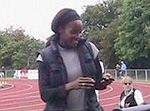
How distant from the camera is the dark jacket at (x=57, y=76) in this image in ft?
10.7

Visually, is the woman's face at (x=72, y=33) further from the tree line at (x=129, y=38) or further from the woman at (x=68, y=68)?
the tree line at (x=129, y=38)

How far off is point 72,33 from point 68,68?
257 millimetres

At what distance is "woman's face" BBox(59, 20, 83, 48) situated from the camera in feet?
10.8

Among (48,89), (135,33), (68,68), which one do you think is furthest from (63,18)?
(135,33)

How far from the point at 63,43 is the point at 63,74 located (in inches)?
10.3

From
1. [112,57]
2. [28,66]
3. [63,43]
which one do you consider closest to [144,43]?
[112,57]

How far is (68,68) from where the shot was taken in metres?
3.32

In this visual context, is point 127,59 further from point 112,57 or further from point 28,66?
point 28,66

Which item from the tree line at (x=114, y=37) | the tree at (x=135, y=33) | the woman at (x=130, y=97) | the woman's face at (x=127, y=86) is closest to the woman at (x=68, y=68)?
the woman at (x=130, y=97)

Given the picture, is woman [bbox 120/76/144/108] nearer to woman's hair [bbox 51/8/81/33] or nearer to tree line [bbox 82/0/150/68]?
woman's hair [bbox 51/8/81/33]

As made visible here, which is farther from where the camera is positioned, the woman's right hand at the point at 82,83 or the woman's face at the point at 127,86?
the woman's face at the point at 127,86

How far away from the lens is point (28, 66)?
6222 centimetres

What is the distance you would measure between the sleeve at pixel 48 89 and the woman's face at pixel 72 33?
25 centimetres

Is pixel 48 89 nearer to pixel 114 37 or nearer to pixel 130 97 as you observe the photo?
pixel 130 97
